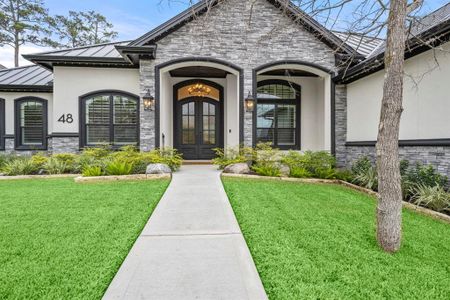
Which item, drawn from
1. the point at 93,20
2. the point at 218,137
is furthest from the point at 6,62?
the point at 218,137

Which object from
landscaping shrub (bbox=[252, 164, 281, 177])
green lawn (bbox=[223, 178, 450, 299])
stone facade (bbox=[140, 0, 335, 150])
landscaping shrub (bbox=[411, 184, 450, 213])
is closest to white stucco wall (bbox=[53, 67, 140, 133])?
stone facade (bbox=[140, 0, 335, 150])

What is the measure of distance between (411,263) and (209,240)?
2.20 meters

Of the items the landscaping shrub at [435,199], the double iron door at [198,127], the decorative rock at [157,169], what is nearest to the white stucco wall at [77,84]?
the double iron door at [198,127]

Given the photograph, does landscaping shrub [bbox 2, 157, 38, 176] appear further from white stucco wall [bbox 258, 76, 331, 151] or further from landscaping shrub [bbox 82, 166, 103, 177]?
white stucco wall [bbox 258, 76, 331, 151]

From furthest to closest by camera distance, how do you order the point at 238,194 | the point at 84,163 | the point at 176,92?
1. the point at 176,92
2. the point at 84,163
3. the point at 238,194

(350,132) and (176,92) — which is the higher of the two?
(176,92)

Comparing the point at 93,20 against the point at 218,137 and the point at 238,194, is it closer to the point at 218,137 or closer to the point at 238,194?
the point at 218,137

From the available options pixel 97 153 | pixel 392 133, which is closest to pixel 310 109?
pixel 97 153

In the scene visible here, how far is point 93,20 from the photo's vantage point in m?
23.4

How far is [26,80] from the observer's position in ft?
36.9

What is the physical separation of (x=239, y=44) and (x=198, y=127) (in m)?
3.89

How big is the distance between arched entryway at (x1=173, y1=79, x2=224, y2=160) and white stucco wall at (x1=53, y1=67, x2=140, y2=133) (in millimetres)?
2273

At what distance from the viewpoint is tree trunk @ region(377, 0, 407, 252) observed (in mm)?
3105

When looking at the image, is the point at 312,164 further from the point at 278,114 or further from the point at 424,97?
the point at 278,114
